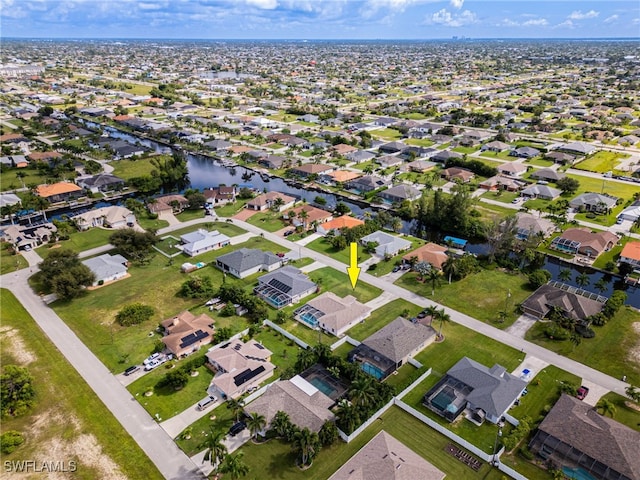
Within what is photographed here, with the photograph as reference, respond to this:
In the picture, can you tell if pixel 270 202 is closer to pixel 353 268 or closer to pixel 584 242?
pixel 353 268

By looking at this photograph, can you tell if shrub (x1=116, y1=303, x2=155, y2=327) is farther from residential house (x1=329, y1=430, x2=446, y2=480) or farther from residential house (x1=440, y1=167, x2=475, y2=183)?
residential house (x1=440, y1=167, x2=475, y2=183)

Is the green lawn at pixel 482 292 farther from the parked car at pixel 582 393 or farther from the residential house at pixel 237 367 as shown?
the residential house at pixel 237 367

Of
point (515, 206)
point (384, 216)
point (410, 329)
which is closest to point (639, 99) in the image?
point (515, 206)

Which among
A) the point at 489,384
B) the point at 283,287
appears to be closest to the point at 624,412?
the point at 489,384

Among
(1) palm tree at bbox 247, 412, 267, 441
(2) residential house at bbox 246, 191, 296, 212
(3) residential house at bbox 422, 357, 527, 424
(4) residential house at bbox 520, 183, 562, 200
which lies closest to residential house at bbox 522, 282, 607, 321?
(3) residential house at bbox 422, 357, 527, 424

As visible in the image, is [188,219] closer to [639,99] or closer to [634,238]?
[634,238]

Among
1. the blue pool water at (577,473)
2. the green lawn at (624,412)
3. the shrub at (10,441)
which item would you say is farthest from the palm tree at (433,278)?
the shrub at (10,441)
